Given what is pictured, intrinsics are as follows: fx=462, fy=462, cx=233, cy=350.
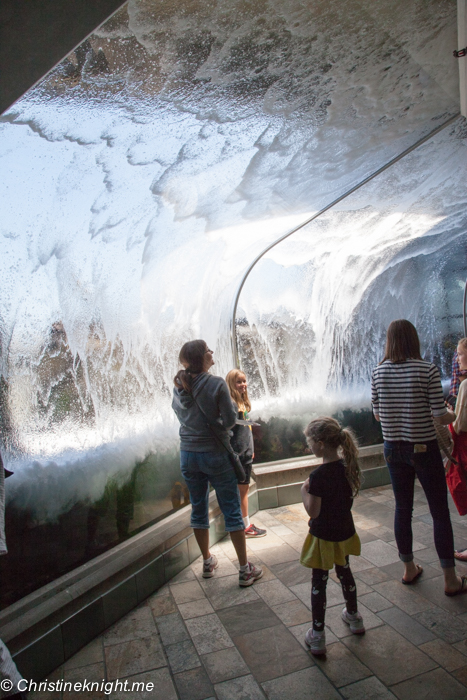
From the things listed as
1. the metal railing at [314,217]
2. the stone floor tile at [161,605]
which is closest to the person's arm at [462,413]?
the metal railing at [314,217]

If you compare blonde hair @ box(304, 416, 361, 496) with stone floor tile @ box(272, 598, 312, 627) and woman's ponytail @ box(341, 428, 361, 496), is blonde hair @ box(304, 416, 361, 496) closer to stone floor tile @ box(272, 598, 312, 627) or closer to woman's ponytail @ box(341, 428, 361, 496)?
woman's ponytail @ box(341, 428, 361, 496)

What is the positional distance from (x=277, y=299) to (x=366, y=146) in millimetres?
2618

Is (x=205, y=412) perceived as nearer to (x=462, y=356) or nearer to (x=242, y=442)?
(x=242, y=442)

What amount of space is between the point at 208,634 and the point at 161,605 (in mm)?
550

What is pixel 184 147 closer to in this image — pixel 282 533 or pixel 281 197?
pixel 281 197

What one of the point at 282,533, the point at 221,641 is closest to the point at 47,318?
the point at 221,641

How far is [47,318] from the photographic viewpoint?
2.93m

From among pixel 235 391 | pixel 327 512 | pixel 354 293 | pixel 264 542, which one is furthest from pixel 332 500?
pixel 354 293

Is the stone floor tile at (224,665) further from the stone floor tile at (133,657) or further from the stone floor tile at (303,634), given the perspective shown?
the stone floor tile at (303,634)

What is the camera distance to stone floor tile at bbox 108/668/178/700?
7.97ft

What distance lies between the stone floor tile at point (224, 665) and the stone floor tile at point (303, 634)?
1.23ft

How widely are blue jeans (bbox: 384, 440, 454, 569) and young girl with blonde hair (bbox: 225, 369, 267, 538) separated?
1.40 metres

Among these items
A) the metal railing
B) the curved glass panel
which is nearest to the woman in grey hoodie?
the metal railing

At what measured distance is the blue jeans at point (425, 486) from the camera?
9.86 feet
